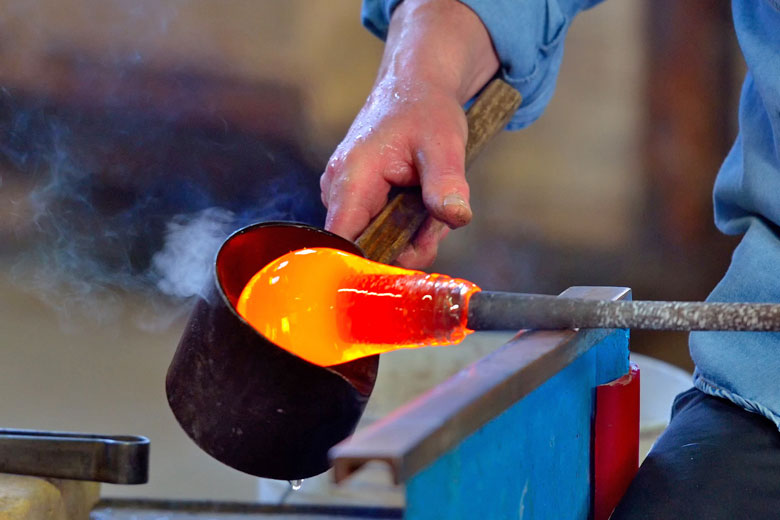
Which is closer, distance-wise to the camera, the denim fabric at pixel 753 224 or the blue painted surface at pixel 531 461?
the blue painted surface at pixel 531 461

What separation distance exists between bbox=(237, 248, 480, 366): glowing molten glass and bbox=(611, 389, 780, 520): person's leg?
0.23m

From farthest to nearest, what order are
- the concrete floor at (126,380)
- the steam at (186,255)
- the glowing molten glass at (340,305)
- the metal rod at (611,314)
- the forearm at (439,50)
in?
the concrete floor at (126,380) → the steam at (186,255) → the forearm at (439,50) → the glowing molten glass at (340,305) → the metal rod at (611,314)

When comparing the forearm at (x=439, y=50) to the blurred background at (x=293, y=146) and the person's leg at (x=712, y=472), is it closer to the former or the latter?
the person's leg at (x=712, y=472)

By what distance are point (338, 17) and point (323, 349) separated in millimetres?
3245

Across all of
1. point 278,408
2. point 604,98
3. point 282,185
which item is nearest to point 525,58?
point 278,408

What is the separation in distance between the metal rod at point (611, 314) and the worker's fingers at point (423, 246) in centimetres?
33

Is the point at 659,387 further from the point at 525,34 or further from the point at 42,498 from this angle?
the point at 42,498

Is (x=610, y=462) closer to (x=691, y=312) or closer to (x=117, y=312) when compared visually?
(x=691, y=312)

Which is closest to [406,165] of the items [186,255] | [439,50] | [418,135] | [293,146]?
[418,135]

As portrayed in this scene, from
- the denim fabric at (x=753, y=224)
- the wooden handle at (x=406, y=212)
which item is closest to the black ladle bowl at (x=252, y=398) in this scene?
the wooden handle at (x=406, y=212)

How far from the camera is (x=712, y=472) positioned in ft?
2.68

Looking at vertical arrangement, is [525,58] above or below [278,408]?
above

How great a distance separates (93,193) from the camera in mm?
3760

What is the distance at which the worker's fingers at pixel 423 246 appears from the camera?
3.69 ft
